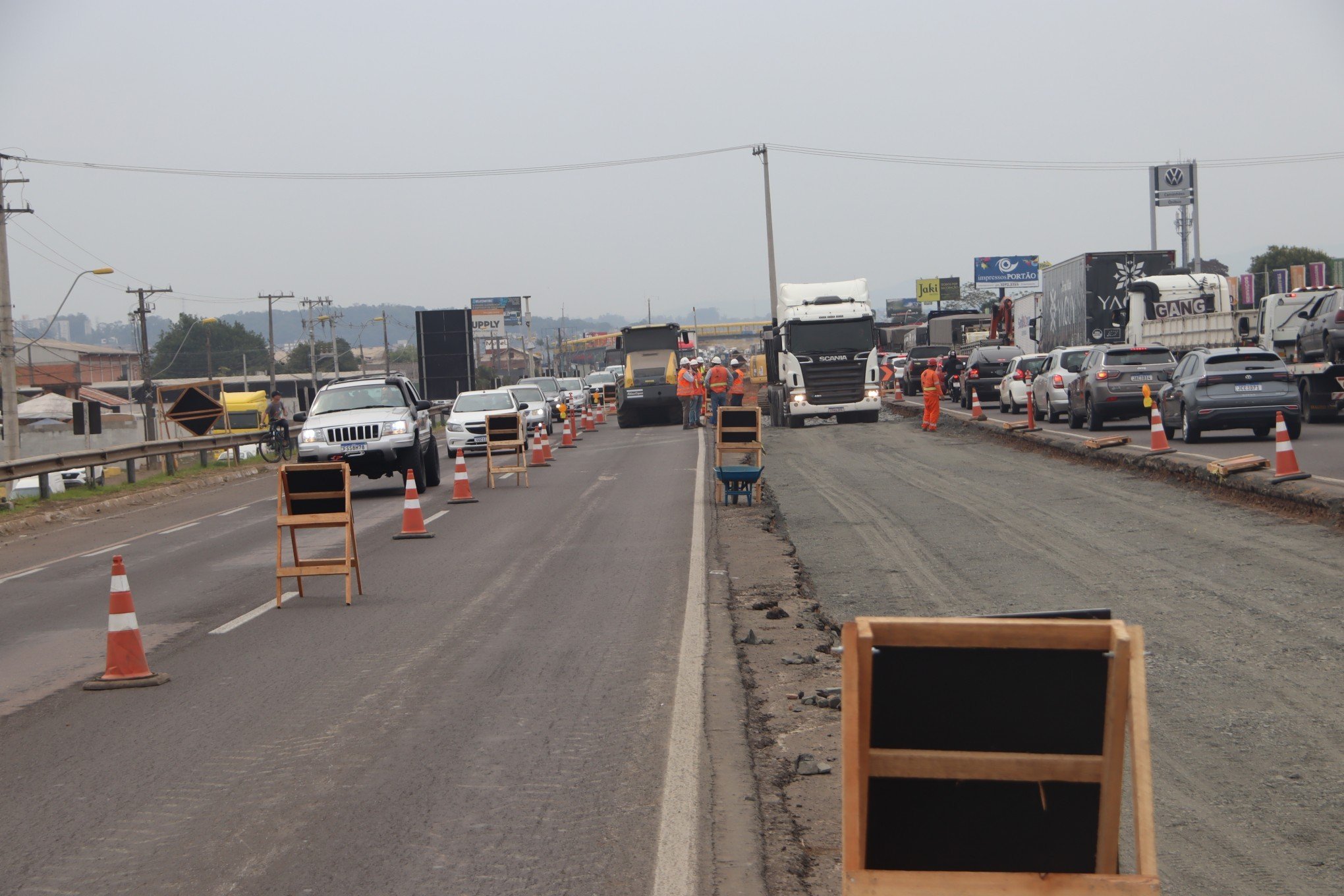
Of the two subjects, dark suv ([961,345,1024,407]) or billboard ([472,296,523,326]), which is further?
billboard ([472,296,523,326])

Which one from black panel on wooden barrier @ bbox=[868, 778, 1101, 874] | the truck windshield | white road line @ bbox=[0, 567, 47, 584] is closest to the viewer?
black panel on wooden barrier @ bbox=[868, 778, 1101, 874]

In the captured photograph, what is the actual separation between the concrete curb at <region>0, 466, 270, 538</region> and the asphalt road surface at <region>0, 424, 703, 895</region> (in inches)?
274

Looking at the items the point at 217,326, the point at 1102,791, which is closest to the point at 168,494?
the point at 1102,791

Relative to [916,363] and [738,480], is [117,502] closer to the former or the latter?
[738,480]

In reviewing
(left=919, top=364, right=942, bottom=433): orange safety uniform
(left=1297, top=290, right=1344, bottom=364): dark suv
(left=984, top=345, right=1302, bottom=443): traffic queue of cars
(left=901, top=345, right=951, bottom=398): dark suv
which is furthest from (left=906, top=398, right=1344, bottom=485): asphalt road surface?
(left=901, top=345, right=951, bottom=398): dark suv

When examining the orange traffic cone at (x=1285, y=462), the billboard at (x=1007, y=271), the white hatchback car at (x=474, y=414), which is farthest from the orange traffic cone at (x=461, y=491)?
the billboard at (x=1007, y=271)

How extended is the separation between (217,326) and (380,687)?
166631mm

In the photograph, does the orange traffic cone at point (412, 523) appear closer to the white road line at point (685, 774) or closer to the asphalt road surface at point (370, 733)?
the asphalt road surface at point (370, 733)

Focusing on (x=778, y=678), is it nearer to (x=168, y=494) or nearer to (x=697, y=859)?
(x=697, y=859)

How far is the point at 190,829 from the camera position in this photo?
17.4ft

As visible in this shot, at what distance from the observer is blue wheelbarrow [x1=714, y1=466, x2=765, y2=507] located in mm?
17594

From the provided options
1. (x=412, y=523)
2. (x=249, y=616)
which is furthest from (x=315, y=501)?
(x=412, y=523)

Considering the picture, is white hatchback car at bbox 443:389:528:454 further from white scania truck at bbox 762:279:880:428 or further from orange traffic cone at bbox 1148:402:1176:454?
orange traffic cone at bbox 1148:402:1176:454

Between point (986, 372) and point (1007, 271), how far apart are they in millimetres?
94951
